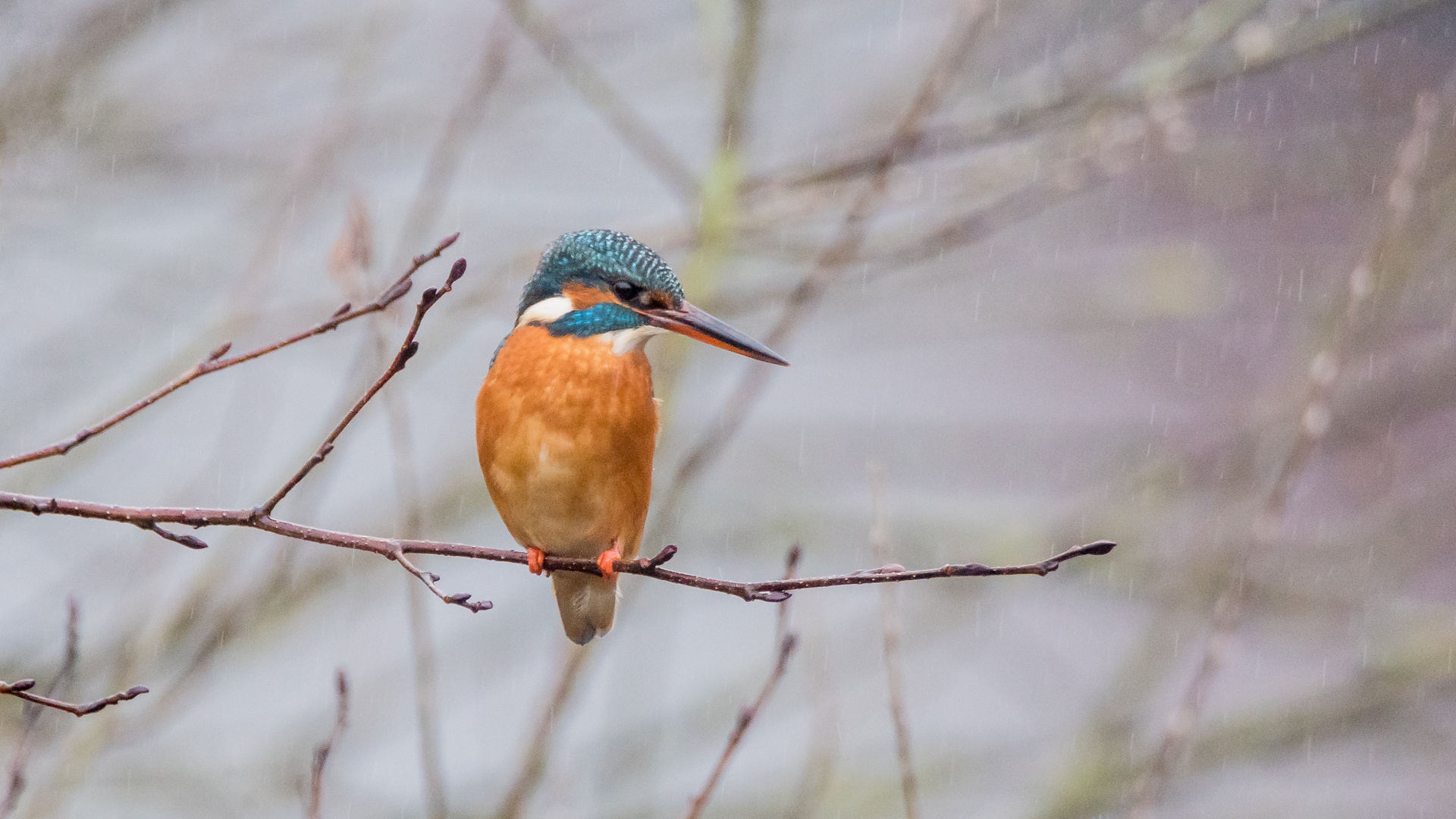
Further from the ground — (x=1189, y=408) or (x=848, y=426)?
(x=1189, y=408)

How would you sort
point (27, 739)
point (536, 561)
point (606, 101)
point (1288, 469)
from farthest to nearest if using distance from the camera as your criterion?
point (606, 101), point (1288, 469), point (536, 561), point (27, 739)

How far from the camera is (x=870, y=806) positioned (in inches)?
141

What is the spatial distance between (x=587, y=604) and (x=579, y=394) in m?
0.47

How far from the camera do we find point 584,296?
205 centimetres

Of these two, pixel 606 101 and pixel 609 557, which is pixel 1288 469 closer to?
pixel 609 557

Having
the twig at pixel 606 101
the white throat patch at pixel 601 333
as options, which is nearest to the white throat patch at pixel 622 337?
the white throat patch at pixel 601 333

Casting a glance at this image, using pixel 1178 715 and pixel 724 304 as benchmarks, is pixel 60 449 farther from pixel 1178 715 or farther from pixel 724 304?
pixel 724 304

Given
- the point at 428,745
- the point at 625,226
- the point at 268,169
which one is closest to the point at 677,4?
the point at 625,226

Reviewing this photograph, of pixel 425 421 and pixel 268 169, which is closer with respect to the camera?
pixel 268 169

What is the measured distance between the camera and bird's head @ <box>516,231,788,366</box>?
1.91 meters

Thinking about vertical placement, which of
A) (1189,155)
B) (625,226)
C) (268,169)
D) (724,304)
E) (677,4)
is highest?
(677,4)

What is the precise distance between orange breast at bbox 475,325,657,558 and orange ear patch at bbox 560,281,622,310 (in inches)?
2.3

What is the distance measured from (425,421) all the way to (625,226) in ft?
4.97

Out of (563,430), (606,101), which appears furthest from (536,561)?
(606,101)
